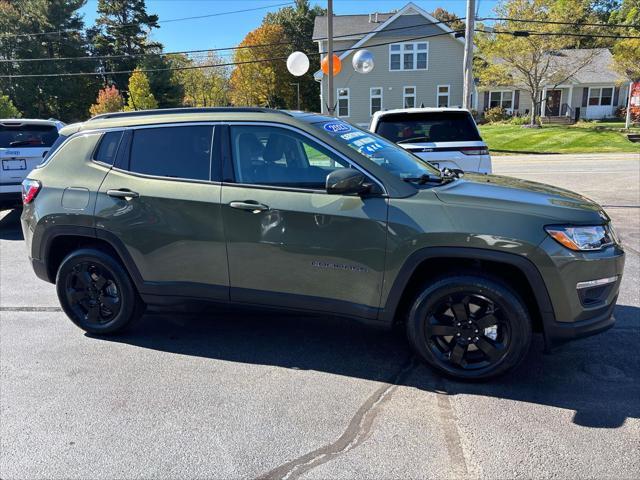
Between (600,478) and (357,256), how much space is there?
1.81m

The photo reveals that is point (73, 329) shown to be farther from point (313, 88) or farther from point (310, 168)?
point (313, 88)

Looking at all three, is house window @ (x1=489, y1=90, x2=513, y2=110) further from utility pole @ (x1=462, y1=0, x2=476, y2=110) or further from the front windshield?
the front windshield

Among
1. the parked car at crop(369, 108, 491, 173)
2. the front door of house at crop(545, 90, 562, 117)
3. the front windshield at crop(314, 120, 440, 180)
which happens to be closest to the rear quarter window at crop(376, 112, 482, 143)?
the parked car at crop(369, 108, 491, 173)

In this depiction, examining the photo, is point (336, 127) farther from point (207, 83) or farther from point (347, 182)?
point (207, 83)

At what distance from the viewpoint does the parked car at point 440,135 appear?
6.92 metres

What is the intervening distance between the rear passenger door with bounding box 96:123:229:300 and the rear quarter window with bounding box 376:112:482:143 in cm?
405

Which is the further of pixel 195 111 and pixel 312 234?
pixel 195 111

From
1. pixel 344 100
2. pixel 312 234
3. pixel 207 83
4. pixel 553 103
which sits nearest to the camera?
pixel 312 234

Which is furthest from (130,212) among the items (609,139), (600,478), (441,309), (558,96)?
(558,96)

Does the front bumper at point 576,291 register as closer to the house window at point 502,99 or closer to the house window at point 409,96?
the house window at point 409,96

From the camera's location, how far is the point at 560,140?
27.3 meters

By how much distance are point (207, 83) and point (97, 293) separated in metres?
51.4

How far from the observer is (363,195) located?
3.35m

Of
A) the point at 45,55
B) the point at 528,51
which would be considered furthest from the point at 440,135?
the point at 45,55
